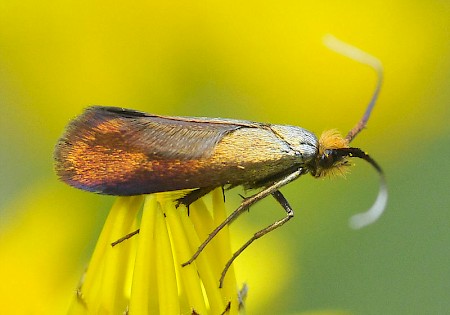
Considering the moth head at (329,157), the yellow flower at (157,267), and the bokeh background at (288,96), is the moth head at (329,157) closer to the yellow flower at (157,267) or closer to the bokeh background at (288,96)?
the yellow flower at (157,267)

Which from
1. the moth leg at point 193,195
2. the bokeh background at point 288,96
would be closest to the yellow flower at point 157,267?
the moth leg at point 193,195

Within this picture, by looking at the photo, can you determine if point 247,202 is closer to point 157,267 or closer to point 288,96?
point 157,267

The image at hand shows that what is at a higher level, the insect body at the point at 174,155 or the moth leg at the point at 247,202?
the insect body at the point at 174,155

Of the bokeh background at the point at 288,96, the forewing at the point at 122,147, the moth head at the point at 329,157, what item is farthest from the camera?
the bokeh background at the point at 288,96

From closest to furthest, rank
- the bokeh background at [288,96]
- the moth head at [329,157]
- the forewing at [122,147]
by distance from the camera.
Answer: the forewing at [122,147] < the moth head at [329,157] < the bokeh background at [288,96]

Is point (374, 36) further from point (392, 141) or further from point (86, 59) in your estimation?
point (86, 59)

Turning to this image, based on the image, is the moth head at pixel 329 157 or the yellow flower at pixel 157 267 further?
the moth head at pixel 329 157
